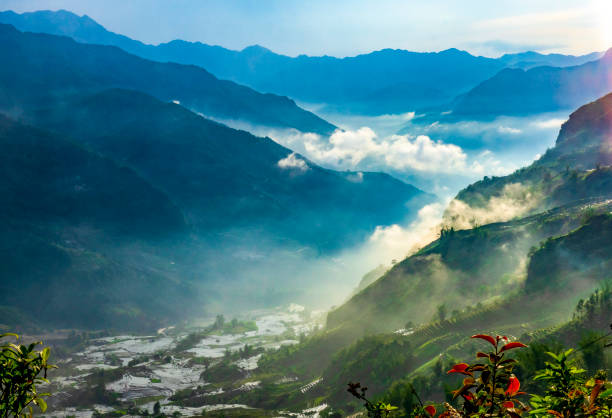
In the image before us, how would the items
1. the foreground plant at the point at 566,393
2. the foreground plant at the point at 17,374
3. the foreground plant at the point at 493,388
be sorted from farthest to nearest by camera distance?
1. the foreground plant at the point at 17,374
2. the foreground plant at the point at 566,393
3. the foreground plant at the point at 493,388

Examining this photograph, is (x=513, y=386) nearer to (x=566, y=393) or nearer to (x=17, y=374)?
(x=566, y=393)

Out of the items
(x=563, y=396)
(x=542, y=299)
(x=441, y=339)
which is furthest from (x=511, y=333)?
(x=563, y=396)

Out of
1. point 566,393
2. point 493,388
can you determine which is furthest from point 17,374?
point 566,393

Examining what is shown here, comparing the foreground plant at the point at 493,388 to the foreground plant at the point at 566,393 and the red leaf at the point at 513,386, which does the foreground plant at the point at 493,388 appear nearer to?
the red leaf at the point at 513,386

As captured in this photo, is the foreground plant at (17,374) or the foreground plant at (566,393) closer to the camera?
the foreground plant at (566,393)

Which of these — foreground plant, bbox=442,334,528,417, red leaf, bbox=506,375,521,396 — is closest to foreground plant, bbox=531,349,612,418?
foreground plant, bbox=442,334,528,417

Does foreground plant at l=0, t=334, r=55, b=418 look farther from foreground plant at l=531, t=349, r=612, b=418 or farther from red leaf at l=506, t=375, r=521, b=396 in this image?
foreground plant at l=531, t=349, r=612, b=418

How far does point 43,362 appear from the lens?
11.8 m

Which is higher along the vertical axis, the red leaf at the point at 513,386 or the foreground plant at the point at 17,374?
the foreground plant at the point at 17,374

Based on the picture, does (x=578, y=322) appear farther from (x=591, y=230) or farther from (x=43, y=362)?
(x=43, y=362)

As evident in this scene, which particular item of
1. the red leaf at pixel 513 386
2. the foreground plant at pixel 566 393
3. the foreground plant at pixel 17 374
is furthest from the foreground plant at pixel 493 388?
the foreground plant at pixel 17 374

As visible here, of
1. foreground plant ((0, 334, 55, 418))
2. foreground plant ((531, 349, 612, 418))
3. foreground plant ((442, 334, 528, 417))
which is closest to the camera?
foreground plant ((442, 334, 528, 417))

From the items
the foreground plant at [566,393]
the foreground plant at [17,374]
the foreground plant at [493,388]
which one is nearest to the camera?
the foreground plant at [493,388]

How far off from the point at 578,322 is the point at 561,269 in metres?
50.0
